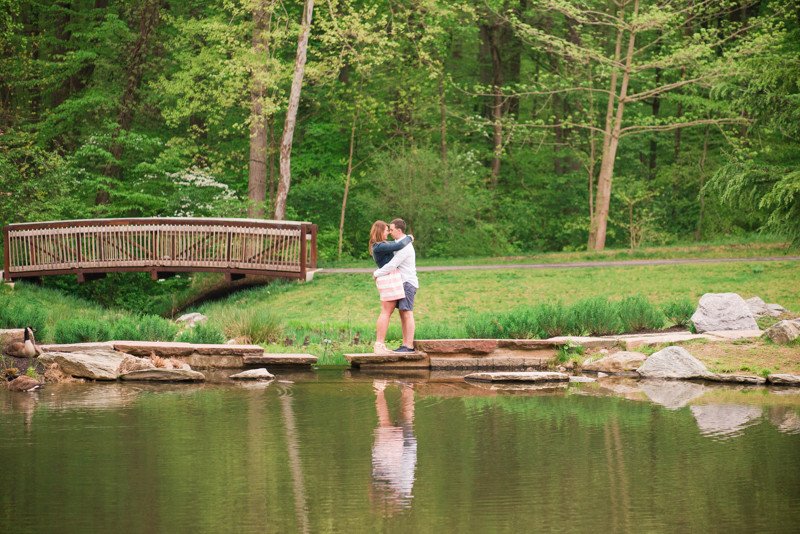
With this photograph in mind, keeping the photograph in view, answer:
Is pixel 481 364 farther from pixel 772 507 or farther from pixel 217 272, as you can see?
pixel 217 272

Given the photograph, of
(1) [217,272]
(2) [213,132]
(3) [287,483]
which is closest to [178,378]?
(3) [287,483]

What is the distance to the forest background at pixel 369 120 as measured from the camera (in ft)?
92.1

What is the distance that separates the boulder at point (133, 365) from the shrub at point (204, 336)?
1.51 metres

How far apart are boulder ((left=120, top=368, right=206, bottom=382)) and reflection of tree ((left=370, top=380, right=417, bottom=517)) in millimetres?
2679

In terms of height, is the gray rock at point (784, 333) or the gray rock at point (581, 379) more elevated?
the gray rock at point (784, 333)

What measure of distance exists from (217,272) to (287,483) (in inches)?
696

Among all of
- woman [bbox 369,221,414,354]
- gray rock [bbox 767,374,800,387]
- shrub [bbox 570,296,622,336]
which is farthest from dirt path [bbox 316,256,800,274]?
gray rock [bbox 767,374,800,387]

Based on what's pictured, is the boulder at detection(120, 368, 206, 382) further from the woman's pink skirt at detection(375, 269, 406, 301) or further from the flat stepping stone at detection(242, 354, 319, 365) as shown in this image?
the woman's pink skirt at detection(375, 269, 406, 301)

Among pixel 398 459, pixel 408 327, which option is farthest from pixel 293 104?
pixel 398 459

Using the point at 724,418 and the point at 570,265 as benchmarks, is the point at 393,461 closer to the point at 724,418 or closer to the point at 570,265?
the point at 724,418

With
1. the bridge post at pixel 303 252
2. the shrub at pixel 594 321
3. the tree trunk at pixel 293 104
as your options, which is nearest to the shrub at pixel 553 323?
the shrub at pixel 594 321

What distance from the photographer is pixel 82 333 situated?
12219 millimetres

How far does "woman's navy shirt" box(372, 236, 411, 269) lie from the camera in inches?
463

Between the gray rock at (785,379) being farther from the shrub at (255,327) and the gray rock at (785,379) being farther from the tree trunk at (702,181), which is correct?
the tree trunk at (702,181)
